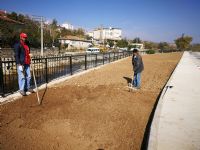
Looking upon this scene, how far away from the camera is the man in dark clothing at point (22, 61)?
20.3 ft

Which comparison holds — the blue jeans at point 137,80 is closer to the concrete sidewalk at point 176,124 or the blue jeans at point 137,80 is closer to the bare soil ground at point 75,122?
the bare soil ground at point 75,122

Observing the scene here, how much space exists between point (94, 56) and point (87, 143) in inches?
507

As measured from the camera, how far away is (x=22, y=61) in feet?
20.5

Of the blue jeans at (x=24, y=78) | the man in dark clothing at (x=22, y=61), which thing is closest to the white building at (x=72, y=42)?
the blue jeans at (x=24, y=78)

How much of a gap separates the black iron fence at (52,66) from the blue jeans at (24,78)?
525mm

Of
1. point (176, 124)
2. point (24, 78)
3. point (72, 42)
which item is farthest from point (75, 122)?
point (72, 42)

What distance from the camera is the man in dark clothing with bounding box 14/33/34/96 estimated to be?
6.18 meters

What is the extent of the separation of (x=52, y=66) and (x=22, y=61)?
4.28m

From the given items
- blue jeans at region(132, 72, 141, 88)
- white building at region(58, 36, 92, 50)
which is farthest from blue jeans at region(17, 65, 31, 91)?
white building at region(58, 36, 92, 50)

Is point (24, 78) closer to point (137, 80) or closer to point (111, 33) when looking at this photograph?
point (137, 80)

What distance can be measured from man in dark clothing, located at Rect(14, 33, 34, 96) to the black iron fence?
554mm

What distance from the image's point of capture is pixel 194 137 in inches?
149

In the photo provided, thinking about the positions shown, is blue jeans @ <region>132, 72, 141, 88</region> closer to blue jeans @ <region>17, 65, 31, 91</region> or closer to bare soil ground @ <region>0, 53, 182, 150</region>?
bare soil ground @ <region>0, 53, 182, 150</region>

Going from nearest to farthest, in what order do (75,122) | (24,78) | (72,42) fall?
(75,122)
(24,78)
(72,42)
